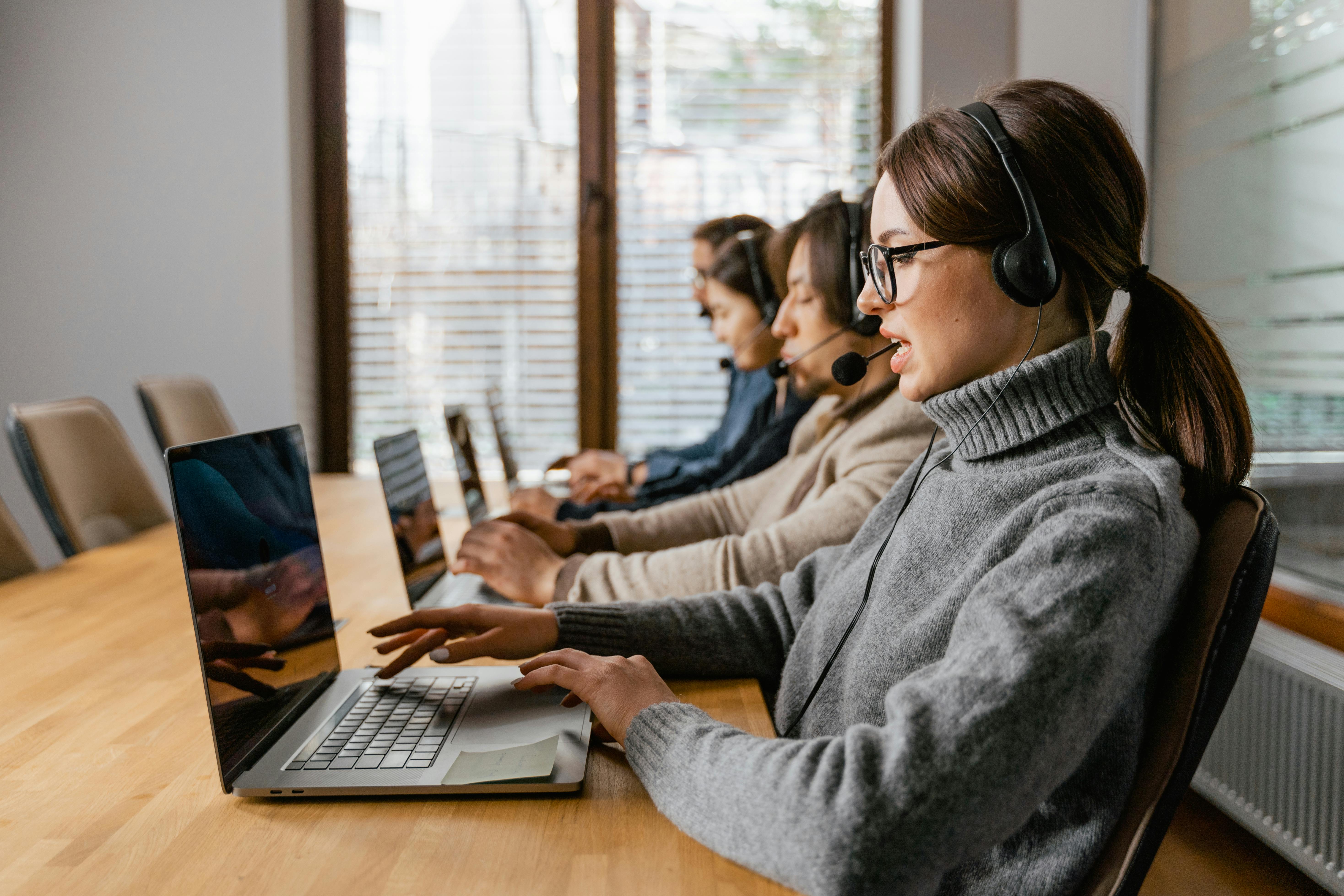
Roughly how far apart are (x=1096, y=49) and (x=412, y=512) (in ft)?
6.22

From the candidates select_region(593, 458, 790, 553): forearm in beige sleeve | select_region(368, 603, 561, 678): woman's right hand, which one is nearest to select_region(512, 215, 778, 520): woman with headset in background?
select_region(593, 458, 790, 553): forearm in beige sleeve

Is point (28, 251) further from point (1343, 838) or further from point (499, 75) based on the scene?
point (1343, 838)

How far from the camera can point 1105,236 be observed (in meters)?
0.74

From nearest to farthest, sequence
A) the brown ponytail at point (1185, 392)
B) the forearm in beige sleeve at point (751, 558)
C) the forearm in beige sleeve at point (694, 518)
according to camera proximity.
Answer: the brown ponytail at point (1185, 392), the forearm in beige sleeve at point (751, 558), the forearm in beige sleeve at point (694, 518)

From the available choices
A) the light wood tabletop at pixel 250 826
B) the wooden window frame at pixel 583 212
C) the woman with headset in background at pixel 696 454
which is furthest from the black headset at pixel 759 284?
the light wood tabletop at pixel 250 826

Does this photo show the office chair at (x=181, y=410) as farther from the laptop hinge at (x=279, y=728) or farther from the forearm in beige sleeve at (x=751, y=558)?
the laptop hinge at (x=279, y=728)

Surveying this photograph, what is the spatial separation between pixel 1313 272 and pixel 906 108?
1.52 meters

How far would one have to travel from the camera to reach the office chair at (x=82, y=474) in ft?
5.91

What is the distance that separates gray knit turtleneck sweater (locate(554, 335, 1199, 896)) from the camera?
21.0 inches

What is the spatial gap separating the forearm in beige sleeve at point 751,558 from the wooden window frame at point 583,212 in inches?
81.2

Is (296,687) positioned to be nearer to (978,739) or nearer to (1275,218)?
(978,739)

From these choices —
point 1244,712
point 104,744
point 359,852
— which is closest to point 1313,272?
point 1244,712

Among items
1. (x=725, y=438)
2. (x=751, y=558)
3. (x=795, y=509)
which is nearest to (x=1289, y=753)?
(x=795, y=509)

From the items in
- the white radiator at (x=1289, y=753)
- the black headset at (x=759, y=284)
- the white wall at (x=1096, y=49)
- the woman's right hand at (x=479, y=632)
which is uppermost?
the white wall at (x=1096, y=49)
